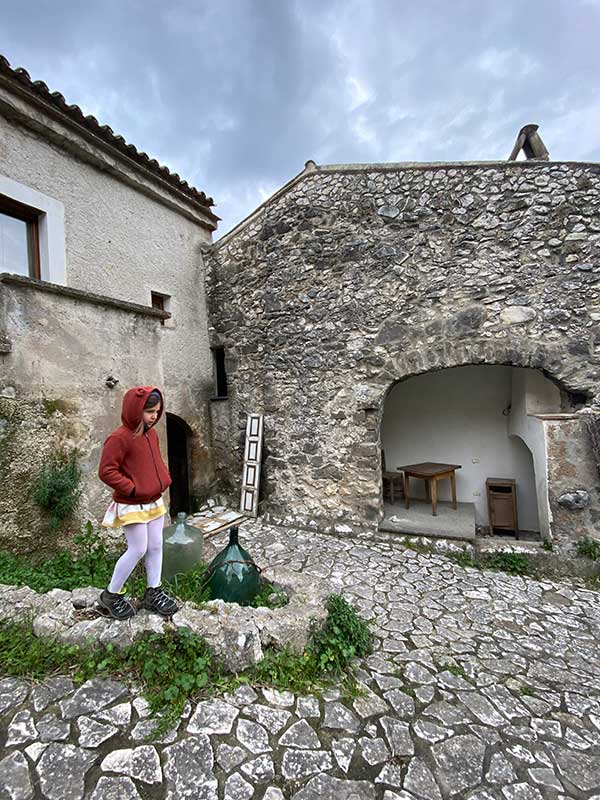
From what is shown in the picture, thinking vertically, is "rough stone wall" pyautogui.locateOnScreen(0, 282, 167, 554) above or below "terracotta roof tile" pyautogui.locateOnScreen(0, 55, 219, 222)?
below

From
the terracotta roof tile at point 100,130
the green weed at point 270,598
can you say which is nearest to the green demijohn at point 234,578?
the green weed at point 270,598

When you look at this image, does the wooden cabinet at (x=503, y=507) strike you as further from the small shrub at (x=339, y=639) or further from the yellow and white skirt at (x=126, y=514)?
the yellow and white skirt at (x=126, y=514)

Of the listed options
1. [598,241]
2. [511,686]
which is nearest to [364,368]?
[598,241]

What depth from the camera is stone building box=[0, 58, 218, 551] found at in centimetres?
308

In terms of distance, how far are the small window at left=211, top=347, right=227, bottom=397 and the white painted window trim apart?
2731mm

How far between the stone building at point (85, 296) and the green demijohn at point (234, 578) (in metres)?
1.44

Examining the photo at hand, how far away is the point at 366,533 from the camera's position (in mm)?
5020

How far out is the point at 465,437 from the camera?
6637 mm

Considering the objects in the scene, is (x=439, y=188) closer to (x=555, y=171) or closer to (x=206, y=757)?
(x=555, y=171)

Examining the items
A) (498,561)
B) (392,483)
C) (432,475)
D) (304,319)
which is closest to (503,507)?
(432,475)

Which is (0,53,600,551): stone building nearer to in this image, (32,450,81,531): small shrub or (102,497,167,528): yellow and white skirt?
(32,450,81,531): small shrub

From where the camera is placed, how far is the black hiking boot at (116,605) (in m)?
2.34

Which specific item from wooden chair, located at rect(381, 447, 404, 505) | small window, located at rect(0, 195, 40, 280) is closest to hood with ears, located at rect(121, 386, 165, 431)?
small window, located at rect(0, 195, 40, 280)

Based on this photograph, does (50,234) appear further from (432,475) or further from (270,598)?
(432,475)
